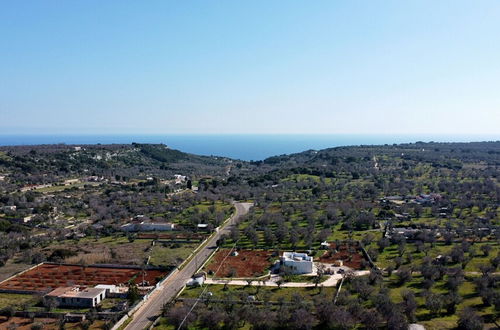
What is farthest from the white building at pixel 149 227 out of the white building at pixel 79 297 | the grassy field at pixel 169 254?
the white building at pixel 79 297

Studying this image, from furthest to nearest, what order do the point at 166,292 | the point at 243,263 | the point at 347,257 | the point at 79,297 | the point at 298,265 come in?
the point at 347,257, the point at 243,263, the point at 298,265, the point at 166,292, the point at 79,297

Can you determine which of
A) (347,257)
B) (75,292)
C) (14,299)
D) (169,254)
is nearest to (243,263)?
(169,254)

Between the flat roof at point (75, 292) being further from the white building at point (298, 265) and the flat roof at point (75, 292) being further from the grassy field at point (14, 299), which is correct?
the white building at point (298, 265)

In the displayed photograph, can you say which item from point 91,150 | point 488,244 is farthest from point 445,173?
point 91,150

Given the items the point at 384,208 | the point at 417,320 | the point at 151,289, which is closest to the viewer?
the point at 417,320

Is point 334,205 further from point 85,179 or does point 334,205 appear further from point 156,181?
point 85,179

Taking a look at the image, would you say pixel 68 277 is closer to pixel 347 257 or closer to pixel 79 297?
pixel 79 297
